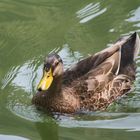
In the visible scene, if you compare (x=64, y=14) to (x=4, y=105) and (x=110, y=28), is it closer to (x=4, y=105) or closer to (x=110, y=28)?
(x=110, y=28)

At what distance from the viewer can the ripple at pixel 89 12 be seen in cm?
916

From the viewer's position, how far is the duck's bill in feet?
22.1

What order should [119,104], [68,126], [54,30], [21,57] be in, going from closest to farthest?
1. [68,126]
2. [119,104]
3. [21,57]
4. [54,30]

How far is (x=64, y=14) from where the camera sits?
9.38 m

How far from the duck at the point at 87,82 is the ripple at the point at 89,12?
1.33 meters

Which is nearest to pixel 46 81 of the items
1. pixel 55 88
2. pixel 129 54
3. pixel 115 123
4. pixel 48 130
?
pixel 55 88

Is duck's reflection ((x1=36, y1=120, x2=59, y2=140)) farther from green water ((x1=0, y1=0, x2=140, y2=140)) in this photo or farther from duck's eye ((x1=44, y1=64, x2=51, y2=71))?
duck's eye ((x1=44, y1=64, x2=51, y2=71))

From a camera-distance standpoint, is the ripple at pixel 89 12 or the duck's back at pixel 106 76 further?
the ripple at pixel 89 12

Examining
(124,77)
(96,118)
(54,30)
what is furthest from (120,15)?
(96,118)

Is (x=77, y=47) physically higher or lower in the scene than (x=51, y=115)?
higher

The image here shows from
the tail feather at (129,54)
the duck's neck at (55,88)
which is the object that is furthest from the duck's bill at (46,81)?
the tail feather at (129,54)

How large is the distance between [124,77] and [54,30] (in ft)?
5.16

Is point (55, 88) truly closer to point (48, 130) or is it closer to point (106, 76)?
point (48, 130)

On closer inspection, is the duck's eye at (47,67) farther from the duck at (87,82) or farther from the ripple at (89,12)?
the ripple at (89,12)
